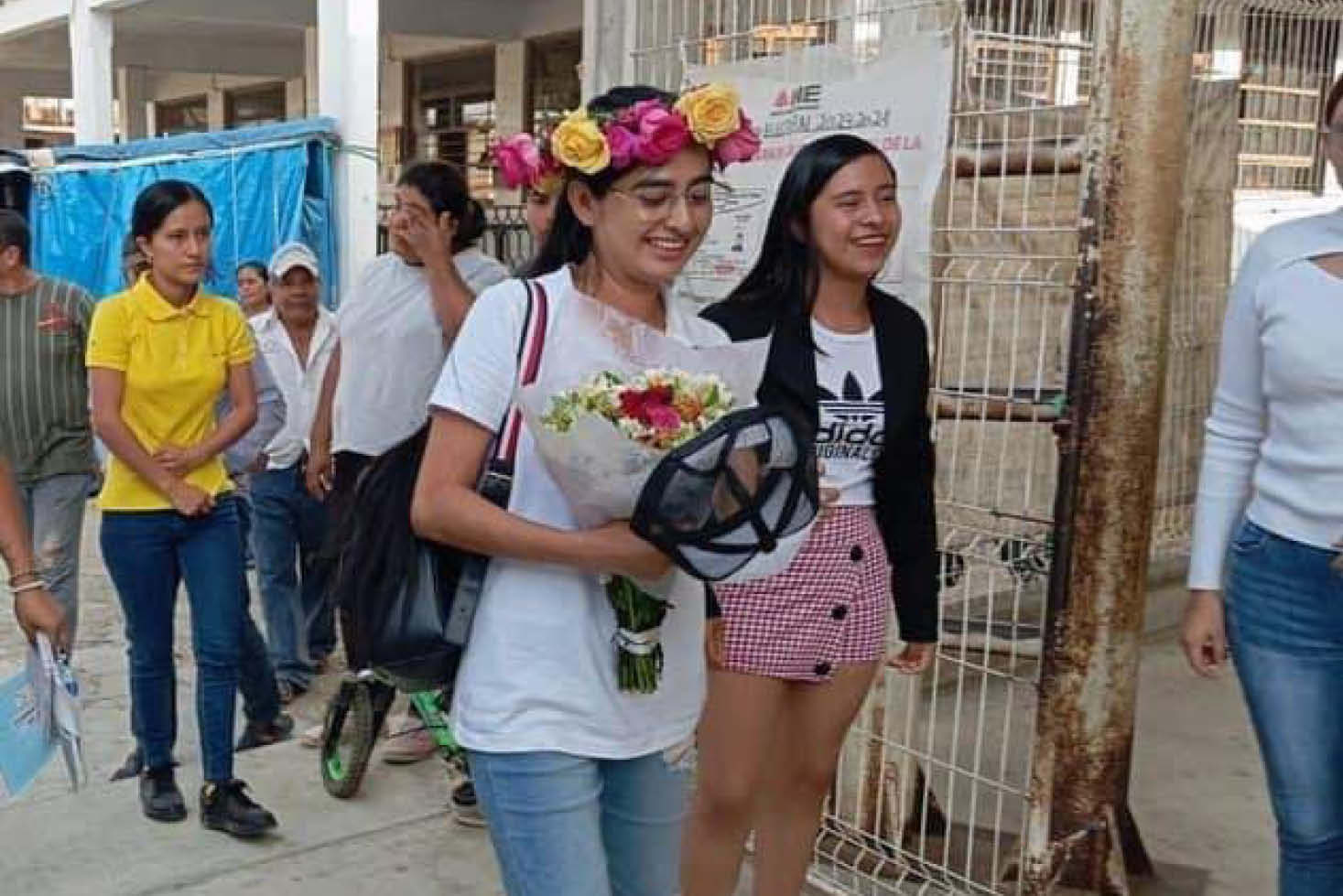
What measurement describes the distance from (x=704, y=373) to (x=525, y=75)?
10.1 m

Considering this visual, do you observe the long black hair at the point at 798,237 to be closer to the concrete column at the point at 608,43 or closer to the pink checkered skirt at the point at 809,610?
the pink checkered skirt at the point at 809,610

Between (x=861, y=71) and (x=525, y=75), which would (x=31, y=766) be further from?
(x=525, y=75)

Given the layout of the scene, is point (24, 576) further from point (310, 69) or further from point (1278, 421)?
point (310, 69)

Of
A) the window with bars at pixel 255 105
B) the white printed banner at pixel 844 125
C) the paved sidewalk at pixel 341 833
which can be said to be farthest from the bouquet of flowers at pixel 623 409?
the window with bars at pixel 255 105

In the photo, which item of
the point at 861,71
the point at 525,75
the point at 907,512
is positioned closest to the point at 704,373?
the point at 907,512

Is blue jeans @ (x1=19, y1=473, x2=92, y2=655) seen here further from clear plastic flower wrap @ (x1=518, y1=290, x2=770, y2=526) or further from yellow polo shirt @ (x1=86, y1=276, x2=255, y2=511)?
clear plastic flower wrap @ (x1=518, y1=290, x2=770, y2=526)

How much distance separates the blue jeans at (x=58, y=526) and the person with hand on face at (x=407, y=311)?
37.7 inches

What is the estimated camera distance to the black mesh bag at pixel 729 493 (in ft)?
5.77

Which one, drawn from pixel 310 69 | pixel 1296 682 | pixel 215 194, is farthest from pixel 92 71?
pixel 1296 682

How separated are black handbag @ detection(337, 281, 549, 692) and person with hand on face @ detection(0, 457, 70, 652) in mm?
853

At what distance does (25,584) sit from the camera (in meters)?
2.56

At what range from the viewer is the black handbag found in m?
1.90

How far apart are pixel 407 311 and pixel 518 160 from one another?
1.94 metres

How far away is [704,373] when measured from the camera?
1871 millimetres
